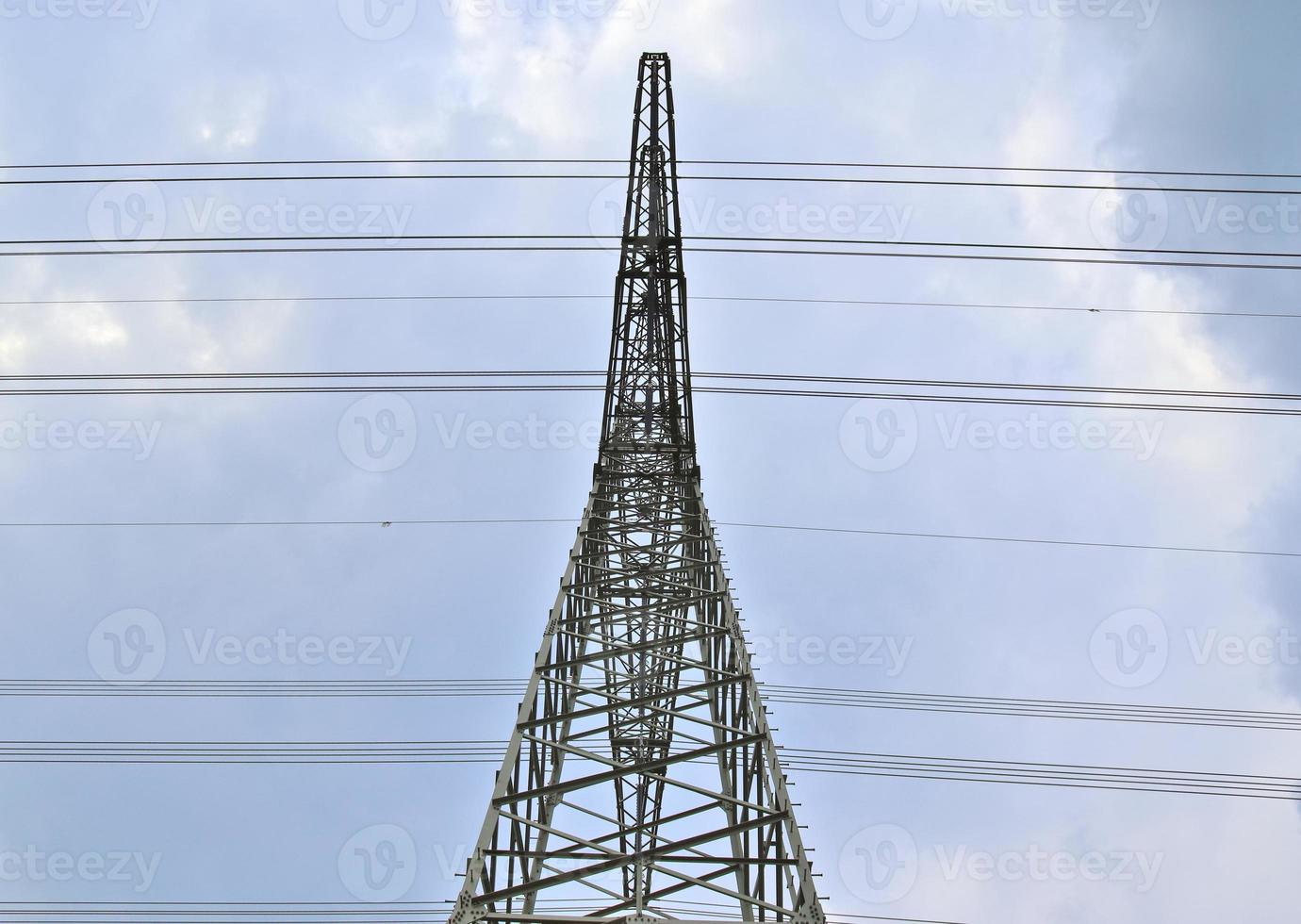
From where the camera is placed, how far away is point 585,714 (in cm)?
1037

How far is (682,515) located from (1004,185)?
14081 mm

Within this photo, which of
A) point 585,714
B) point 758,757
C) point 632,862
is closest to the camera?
point 632,862

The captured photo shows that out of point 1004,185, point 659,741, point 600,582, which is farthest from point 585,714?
point 1004,185

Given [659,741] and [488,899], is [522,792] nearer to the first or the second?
[488,899]

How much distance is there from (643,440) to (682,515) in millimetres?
4329

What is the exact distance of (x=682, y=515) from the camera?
1566cm

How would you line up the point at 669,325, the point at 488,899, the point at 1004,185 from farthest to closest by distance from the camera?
the point at 1004,185
the point at 669,325
the point at 488,899

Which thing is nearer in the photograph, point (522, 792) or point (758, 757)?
point (522, 792)

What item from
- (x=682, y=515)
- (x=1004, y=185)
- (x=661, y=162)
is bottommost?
(x=682, y=515)

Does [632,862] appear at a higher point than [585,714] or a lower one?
lower

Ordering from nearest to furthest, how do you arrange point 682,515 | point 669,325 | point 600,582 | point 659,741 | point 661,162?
1. point 659,741
2. point 600,582
3. point 682,515
4. point 669,325
5. point 661,162

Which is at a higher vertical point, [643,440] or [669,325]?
[669,325]

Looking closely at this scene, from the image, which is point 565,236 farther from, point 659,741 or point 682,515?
point 659,741

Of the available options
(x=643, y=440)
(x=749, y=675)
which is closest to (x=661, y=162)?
(x=643, y=440)
